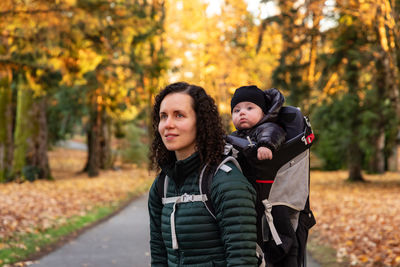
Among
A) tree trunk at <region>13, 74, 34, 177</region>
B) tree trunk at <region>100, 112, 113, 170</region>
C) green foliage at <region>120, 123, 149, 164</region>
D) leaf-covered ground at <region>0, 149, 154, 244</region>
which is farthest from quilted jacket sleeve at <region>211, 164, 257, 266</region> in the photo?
green foliage at <region>120, 123, 149, 164</region>

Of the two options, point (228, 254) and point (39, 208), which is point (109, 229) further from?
point (228, 254)

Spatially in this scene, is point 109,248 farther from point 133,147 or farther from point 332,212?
point 133,147

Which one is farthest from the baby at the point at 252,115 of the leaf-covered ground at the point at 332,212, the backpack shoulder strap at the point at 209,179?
the leaf-covered ground at the point at 332,212

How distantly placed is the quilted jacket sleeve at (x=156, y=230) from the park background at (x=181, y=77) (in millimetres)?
2954

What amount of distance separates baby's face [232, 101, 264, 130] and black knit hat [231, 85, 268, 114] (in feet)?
0.09

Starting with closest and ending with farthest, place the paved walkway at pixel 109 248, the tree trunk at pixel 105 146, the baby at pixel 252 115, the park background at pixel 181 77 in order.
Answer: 1. the baby at pixel 252 115
2. the paved walkway at pixel 109 248
3. the park background at pixel 181 77
4. the tree trunk at pixel 105 146

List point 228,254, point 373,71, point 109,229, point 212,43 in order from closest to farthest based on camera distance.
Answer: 1. point 228,254
2. point 109,229
3. point 373,71
4. point 212,43

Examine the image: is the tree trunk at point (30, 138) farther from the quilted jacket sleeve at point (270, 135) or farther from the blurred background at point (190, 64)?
the quilted jacket sleeve at point (270, 135)

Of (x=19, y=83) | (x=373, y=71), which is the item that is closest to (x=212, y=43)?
(x=373, y=71)

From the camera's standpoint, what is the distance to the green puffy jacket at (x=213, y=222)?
7.38 ft

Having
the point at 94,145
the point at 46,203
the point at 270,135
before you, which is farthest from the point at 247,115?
the point at 94,145

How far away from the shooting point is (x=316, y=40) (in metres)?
19.9

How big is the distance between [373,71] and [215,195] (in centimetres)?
1777

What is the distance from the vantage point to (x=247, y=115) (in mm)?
3084
